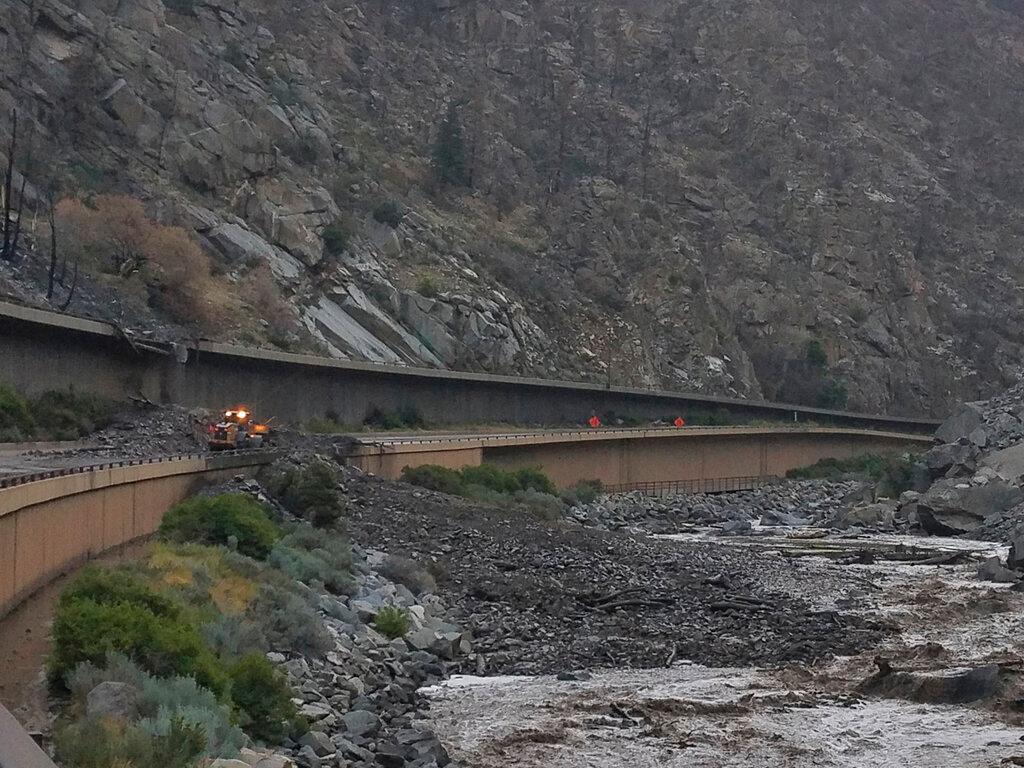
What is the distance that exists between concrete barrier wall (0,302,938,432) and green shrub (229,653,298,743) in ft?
79.0

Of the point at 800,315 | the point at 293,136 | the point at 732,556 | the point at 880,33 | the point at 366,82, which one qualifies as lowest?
the point at 732,556

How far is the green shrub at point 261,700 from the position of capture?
15.6 metres

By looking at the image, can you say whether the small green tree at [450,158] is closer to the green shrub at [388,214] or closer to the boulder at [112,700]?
the green shrub at [388,214]

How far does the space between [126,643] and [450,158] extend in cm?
8027

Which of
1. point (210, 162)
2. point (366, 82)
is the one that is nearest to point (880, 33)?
point (366, 82)

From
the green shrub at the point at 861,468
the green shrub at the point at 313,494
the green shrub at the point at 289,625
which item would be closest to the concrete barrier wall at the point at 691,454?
the green shrub at the point at 861,468

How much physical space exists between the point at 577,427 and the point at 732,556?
33.5m

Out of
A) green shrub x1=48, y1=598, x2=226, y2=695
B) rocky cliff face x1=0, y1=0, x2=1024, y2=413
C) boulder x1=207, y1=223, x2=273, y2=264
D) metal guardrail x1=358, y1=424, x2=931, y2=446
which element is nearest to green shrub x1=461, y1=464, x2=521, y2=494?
metal guardrail x1=358, y1=424, x2=931, y2=446

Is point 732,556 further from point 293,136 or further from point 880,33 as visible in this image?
point 880,33

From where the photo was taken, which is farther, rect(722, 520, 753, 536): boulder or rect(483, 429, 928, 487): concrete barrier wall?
rect(483, 429, 928, 487): concrete barrier wall

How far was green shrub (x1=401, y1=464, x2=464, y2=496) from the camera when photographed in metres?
44.7

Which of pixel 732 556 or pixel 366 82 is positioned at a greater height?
pixel 366 82

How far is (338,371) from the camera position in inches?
2277

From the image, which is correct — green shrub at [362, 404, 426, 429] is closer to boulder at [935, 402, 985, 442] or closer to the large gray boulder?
the large gray boulder
